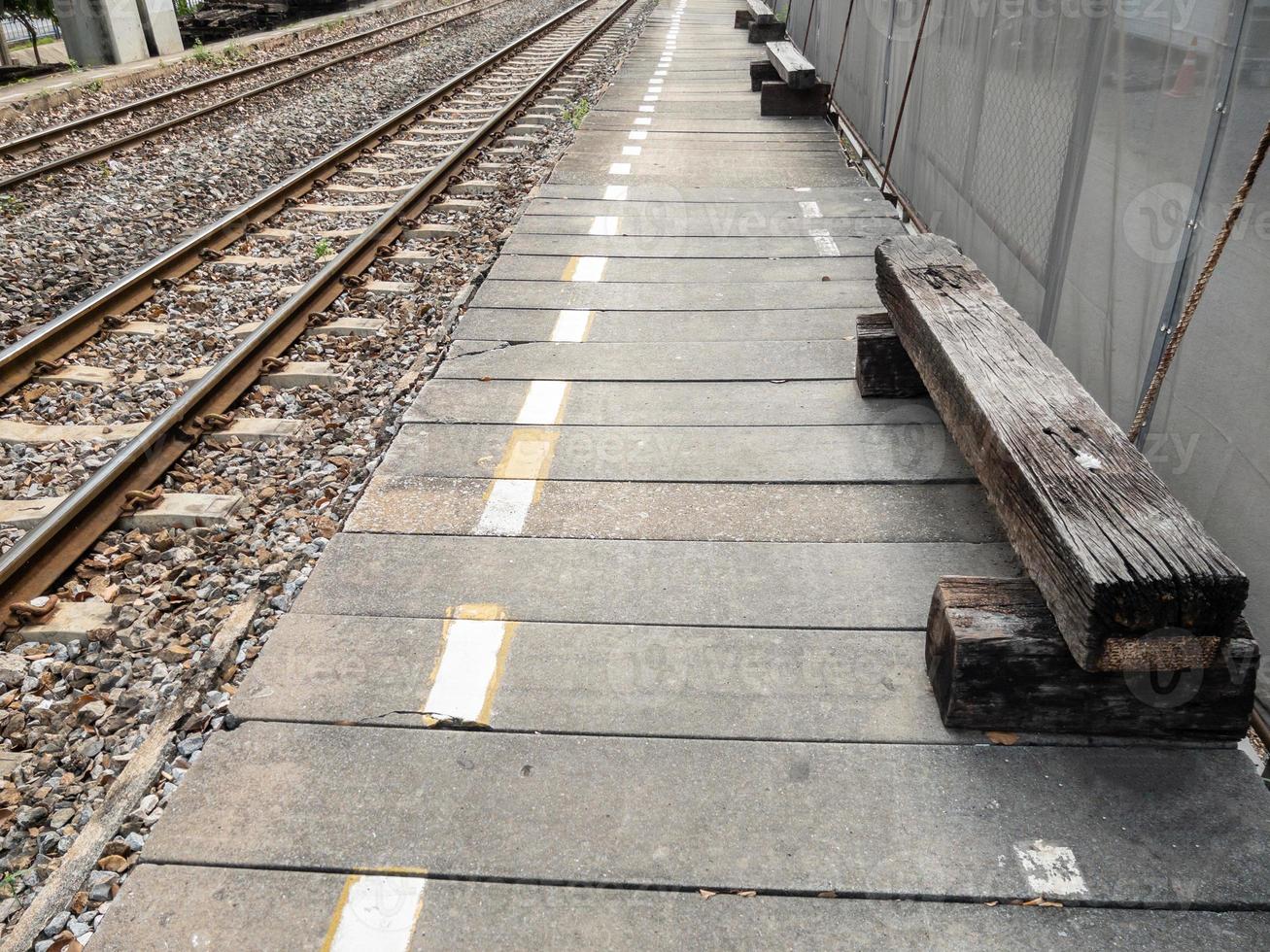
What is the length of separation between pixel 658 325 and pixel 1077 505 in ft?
10.8

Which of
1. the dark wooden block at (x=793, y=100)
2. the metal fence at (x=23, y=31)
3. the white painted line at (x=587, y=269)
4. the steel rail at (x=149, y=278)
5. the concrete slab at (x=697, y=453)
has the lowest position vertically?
the concrete slab at (x=697, y=453)

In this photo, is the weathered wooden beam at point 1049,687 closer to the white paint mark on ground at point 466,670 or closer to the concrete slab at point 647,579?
Answer: the concrete slab at point 647,579

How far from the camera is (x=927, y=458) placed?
→ 386 cm

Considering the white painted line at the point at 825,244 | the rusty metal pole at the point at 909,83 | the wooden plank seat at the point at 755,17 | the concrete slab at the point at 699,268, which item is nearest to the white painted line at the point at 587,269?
the concrete slab at the point at 699,268

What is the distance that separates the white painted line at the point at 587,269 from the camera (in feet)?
20.0

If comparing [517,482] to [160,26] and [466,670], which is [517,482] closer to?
[466,670]

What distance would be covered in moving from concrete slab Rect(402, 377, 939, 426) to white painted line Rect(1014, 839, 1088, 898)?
228 cm

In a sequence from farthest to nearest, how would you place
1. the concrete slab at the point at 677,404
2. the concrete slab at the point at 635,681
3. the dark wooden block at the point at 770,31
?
the dark wooden block at the point at 770,31 < the concrete slab at the point at 677,404 < the concrete slab at the point at 635,681

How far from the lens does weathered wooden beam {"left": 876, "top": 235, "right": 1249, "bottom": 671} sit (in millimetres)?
2068

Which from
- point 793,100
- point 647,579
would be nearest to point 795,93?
point 793,100

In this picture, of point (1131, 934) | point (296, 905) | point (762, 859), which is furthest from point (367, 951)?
point (1131, 934)

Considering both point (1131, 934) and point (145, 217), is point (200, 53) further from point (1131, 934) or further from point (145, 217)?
point (1131, 934)

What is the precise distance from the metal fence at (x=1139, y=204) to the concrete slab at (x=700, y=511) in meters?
0.76

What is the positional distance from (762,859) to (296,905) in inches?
41.8
